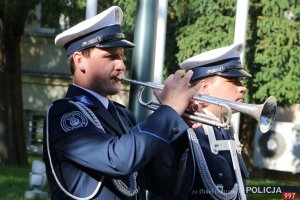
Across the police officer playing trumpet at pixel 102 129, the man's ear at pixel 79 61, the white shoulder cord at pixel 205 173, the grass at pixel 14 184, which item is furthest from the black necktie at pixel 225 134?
the grass at pixel 14 184

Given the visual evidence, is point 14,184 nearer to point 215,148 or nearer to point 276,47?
point 276,47

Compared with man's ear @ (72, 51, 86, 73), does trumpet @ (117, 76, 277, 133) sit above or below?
below

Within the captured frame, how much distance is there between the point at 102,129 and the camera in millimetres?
3281

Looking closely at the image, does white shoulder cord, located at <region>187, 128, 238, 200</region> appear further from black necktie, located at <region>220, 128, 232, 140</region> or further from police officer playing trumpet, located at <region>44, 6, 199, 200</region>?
police officer playing trumpet, located at <region>44, 6, 199, 200</region>

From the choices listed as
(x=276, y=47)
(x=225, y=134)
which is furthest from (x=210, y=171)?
(x=276, y=47)

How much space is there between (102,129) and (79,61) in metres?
0.32

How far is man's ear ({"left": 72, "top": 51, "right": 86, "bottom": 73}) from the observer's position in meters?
3.41

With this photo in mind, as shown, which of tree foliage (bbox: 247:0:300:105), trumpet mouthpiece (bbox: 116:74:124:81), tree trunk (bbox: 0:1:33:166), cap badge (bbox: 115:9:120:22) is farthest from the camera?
tree trunk (bbox: 0:1:33:166)

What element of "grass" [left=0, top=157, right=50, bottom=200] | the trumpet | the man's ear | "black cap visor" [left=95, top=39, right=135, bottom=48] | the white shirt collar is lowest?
"grass" [left=0, top=157, right=50, bottom=200]

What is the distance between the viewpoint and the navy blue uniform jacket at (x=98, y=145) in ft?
10.2

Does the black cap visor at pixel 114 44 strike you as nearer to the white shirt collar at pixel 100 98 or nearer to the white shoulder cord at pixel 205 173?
the white shirt collar at pixel 100 98

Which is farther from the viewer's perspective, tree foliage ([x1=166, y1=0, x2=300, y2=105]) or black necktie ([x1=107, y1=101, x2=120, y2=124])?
tree foliage ([x1=166, y1=0, x2=300, y2=105])

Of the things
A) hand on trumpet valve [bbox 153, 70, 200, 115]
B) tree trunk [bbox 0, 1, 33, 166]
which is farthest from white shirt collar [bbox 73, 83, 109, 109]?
tree trunk [bbox 0, 1, 33, 166]

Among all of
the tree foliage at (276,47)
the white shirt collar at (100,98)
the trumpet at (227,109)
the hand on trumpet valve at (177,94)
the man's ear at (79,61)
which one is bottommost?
the tree foliage at (276,47)
